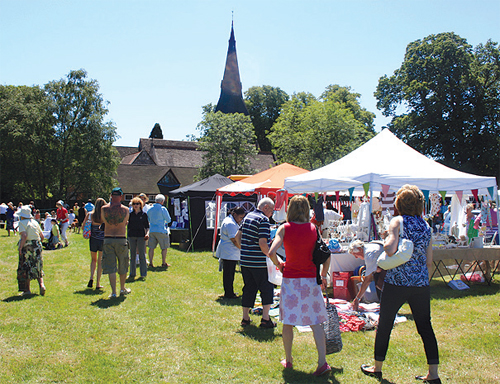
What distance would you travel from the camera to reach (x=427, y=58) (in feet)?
99.6

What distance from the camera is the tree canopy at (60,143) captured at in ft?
112

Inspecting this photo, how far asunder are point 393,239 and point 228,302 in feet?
12.3

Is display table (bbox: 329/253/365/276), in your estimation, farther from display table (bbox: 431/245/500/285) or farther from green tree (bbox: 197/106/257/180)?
green tree (bbox: 197/106/257/180)

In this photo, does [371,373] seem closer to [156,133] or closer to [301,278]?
[301,278]

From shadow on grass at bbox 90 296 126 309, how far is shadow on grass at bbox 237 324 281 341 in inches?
90.9

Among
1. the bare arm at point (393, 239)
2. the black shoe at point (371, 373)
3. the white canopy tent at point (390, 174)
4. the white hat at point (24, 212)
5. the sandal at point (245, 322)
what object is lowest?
the black shoe at point (371, 373)

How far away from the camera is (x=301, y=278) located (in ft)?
12.0

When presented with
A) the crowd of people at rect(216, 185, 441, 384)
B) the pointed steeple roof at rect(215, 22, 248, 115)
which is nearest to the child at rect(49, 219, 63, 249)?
the crowd of people at rect(216, 185, 441, 384)

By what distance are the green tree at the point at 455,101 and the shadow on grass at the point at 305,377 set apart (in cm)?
3012

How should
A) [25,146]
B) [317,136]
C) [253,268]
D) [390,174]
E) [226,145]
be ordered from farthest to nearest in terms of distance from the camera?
1. [25,146]
2. [226,145]
3. [317,136]
4. [390,174]
5. [253,268]

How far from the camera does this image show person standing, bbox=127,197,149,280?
8.17 metres

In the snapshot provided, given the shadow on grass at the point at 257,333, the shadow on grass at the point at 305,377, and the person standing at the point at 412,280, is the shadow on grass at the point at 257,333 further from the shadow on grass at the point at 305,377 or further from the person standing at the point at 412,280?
the person standing at the point at 412,280

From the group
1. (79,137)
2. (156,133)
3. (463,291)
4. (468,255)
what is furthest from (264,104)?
(463,291)

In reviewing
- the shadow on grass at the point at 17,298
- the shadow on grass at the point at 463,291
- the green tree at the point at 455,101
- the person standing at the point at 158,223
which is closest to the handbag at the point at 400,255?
the shadow on grass at the point at 463,291
